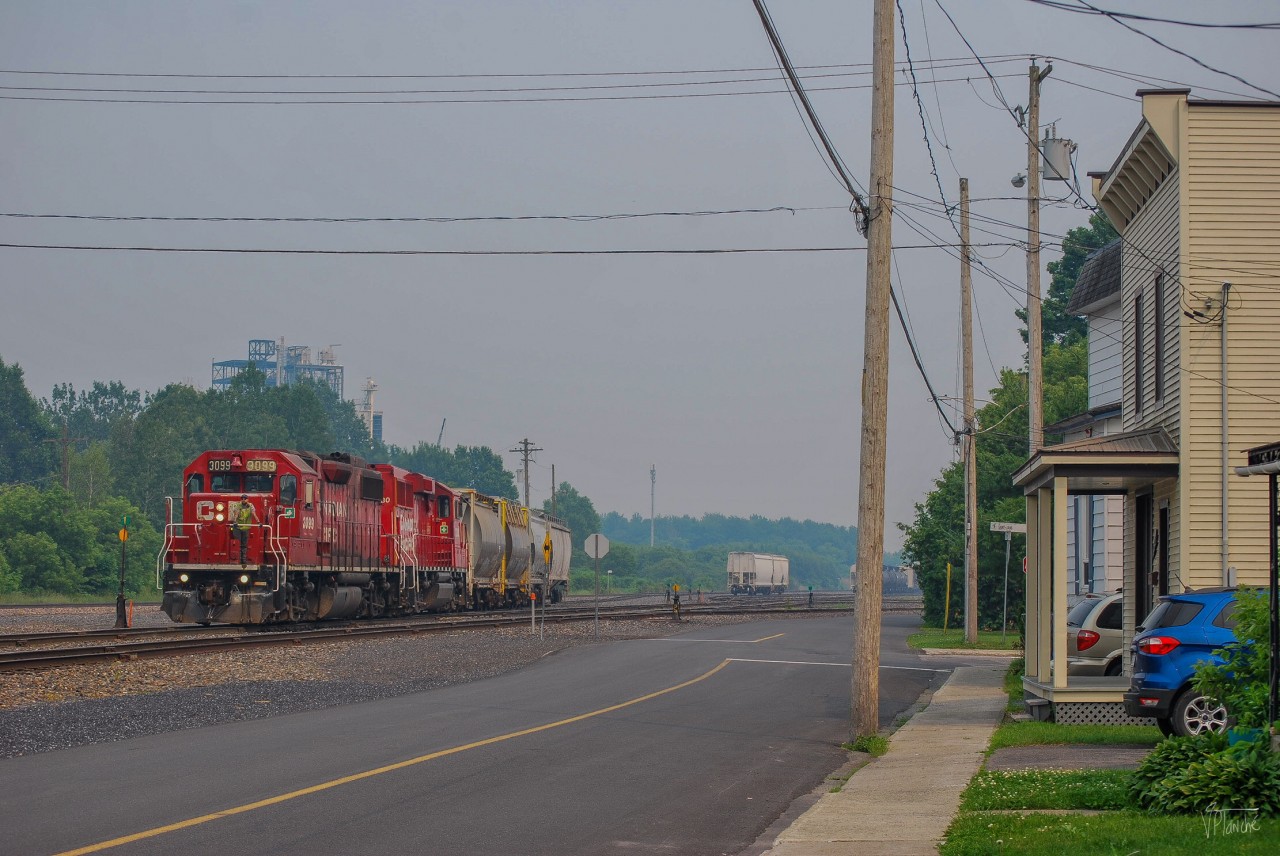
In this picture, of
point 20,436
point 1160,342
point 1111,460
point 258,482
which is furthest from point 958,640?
point 20,436

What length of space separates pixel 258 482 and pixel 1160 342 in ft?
72.8

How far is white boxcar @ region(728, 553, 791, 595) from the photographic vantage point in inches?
4428

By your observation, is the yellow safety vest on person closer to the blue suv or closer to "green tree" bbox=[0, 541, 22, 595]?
the blue suv

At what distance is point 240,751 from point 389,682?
839 cm

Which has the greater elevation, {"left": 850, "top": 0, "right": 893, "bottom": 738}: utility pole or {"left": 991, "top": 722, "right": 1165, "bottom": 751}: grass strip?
{"left": 850, "top": 0, "right": 893, "bottom": 738}: utility pole

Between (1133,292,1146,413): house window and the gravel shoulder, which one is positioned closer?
the gravel shoulder

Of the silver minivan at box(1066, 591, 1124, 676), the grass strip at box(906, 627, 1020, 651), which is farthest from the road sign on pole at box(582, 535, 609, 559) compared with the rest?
the silver minivan at box(1066, 591, 1124, 676)

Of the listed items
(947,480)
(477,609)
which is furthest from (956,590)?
(477,609)

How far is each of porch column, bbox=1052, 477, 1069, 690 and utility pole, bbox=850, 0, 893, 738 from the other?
7.54ft

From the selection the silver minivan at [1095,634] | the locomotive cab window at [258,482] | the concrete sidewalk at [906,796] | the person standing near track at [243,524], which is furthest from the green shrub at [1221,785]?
the locomotive cab window at [258,482]

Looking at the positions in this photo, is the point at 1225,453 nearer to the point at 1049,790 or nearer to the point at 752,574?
the point at 1049,790

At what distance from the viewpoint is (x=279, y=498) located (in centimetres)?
3306

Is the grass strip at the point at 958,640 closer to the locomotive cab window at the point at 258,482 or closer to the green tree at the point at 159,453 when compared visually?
the locomotive cab window at the point at 258,482

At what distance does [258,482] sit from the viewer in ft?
109
